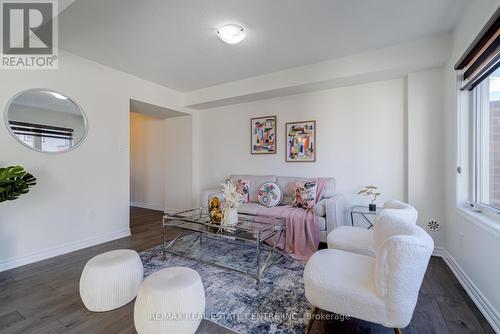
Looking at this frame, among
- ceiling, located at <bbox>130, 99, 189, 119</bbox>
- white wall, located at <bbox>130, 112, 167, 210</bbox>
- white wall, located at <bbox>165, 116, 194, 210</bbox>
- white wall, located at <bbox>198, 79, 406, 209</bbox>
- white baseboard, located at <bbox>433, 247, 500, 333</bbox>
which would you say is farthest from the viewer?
white wall, located at <bbox>130, 112, 167, 210</bbox>

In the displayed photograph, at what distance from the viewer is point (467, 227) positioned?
6.63 ft

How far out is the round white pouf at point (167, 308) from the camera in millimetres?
1362

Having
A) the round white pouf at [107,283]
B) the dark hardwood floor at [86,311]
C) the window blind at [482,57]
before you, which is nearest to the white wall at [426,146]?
the window blind at [482,57]

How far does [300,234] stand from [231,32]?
2384mm

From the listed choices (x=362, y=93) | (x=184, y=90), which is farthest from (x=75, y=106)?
(x=362, y=93)

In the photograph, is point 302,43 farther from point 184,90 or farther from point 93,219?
point 93,219

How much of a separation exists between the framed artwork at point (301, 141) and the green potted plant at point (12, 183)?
3.33 m

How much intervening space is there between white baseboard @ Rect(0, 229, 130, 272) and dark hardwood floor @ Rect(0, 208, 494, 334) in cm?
10

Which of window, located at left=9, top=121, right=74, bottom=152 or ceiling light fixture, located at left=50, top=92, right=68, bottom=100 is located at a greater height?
ceiling light fixture, located at left=50, top=92, right=68, bottom=100

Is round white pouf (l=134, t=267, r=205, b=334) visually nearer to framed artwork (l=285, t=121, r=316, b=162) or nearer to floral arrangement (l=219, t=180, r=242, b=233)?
floral arrangement (l=219, t=180, r=242, b=233)

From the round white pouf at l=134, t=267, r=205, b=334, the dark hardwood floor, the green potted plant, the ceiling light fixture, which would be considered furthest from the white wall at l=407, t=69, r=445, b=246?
the ceiling light fixture

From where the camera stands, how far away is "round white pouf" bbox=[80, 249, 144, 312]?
1.69m


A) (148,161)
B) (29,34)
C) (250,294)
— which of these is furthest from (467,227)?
(148,161)

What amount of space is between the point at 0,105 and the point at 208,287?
9.55 ft
